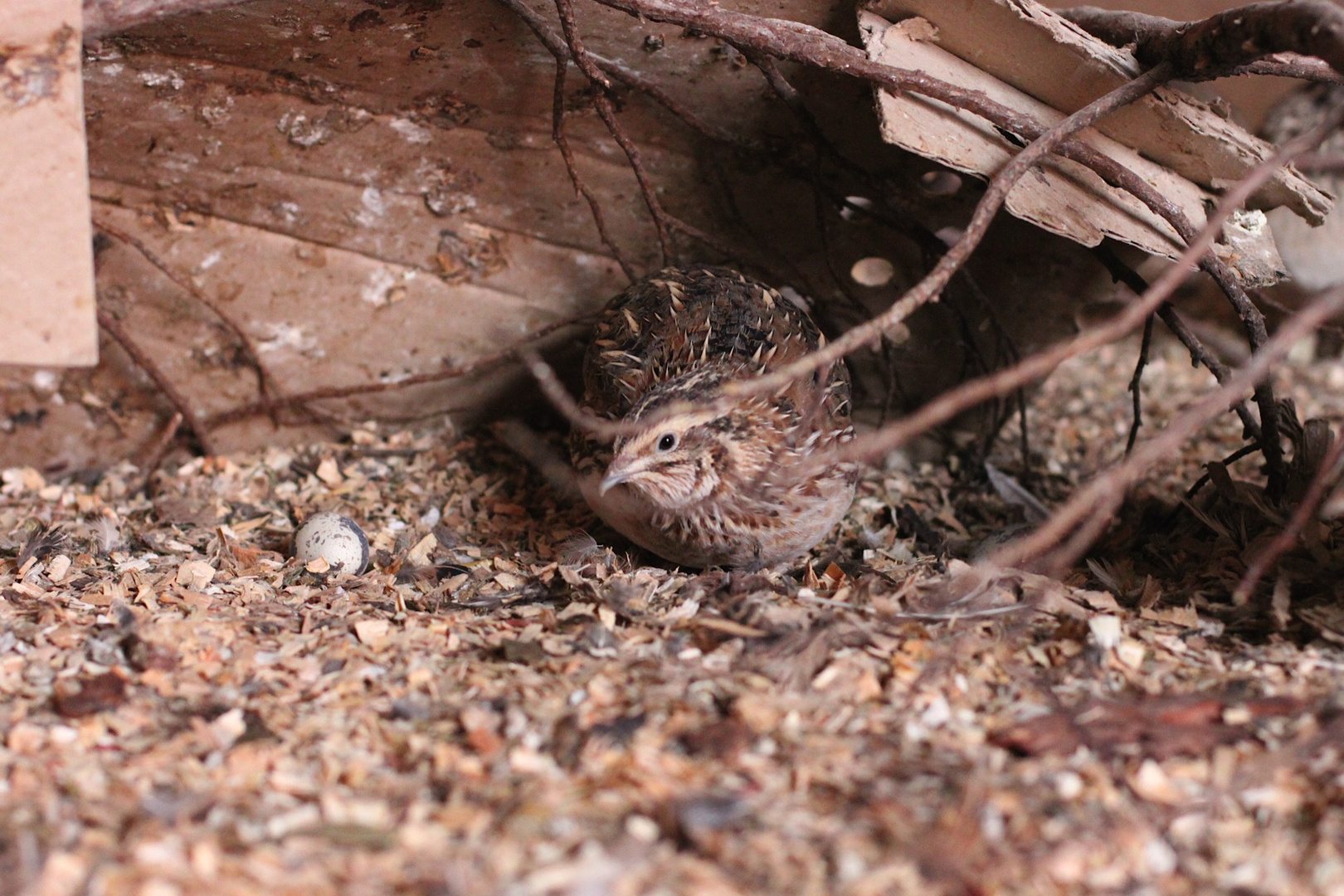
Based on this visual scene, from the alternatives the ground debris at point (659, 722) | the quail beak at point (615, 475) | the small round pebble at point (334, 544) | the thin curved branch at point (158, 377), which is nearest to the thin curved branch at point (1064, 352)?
the ground debris at point (659, 722)

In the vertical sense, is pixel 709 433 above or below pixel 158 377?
above

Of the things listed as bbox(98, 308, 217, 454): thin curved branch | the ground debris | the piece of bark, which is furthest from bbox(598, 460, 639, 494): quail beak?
bbox(98, 308, 217, 454): thin curved branch

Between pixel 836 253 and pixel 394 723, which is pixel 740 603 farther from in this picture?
pixel 836 253

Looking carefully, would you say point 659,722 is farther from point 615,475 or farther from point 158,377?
point 158,377

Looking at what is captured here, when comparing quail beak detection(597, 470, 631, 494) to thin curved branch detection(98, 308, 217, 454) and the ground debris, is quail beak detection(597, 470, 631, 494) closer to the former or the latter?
the ground debris

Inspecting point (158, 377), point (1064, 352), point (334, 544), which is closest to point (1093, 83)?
point (1064, 352)
